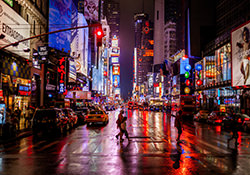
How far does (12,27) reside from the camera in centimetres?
2625

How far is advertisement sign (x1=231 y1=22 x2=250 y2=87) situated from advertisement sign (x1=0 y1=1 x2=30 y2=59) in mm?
28849

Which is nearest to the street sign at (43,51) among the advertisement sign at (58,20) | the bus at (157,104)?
the advertisement sign at (58,20)

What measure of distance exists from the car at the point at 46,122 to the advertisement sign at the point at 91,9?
270ft

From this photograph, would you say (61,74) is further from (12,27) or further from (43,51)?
(12,27)

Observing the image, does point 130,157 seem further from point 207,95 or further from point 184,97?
point 207,95

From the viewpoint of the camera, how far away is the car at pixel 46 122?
726 inches

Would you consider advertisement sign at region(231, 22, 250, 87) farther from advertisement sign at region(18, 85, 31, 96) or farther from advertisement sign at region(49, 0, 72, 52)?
advertisement sign at region(18, 85, 31, 96)

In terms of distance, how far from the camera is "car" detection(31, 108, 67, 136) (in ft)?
60.5

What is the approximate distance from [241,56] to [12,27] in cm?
3064

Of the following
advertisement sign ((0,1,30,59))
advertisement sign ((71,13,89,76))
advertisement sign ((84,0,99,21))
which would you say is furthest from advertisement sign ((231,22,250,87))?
advertisement sign ((84,0,99,21))

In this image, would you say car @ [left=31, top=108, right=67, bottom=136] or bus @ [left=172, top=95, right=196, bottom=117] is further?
bus @ [left=172, top=95, right=196, bottom=117]

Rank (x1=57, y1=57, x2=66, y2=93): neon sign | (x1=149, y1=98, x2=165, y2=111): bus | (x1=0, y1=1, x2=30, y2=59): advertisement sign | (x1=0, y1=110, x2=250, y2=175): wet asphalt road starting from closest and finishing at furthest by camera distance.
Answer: (x1=0, y1=110, x2=250, y2=175): wet asphalt road < (x1=0, y1=1, x2=30, y2=59): advertisement sign < (x1=57, y1=57, x2=66, y2=93): neon sign < (x1=149, y1=98, x2=165, y2=111): bus

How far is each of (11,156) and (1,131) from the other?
7034 mm

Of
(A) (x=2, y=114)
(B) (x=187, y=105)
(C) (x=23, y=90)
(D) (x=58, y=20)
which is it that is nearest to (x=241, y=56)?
(B) (x=187, y=105)
